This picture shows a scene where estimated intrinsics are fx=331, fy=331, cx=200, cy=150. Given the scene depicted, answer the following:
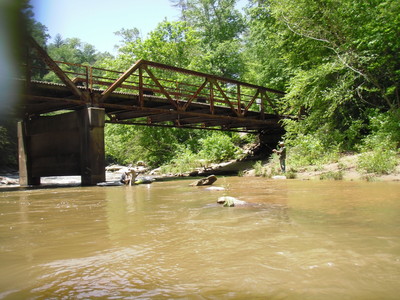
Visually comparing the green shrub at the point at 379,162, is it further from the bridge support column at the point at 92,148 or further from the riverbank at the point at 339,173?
the bridge support column at the point at 92,148

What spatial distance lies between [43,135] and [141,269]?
46.5ft

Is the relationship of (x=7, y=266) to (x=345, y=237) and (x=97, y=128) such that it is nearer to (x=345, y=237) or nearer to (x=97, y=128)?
(x=345, y=237)

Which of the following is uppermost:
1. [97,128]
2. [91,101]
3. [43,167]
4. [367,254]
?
[91,101]

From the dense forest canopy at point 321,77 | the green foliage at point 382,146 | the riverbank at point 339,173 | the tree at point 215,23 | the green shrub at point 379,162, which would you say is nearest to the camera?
the riverbank at point 339,173

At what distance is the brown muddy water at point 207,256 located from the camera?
1951mm

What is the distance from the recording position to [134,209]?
17.6ft

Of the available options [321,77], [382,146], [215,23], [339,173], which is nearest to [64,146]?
[339,173]

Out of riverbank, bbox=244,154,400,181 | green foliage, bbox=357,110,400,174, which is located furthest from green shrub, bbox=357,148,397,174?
riverbank, bbox=244,154,400,181

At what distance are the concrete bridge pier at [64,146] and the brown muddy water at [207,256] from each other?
27.6ft

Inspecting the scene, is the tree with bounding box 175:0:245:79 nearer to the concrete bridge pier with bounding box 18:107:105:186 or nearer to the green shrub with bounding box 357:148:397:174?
the concrete bridge pier with bounding box 18:107:105:186

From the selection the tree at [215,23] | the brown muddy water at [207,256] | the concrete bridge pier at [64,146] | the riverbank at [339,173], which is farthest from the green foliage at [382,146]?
the tree at [215,23]

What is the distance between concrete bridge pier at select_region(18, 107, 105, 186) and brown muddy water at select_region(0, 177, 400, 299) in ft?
27.6

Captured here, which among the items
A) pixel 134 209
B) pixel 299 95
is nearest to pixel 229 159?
pixel 299 95

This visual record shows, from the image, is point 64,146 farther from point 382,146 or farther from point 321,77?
point 382,146
